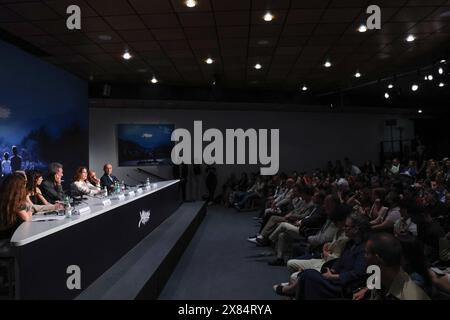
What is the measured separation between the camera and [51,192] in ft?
16.8

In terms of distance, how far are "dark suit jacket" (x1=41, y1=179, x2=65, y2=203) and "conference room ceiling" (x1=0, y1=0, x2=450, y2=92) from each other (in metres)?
2.22

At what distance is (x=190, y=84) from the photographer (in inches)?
380

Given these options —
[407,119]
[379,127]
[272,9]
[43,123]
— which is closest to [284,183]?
[272,9]

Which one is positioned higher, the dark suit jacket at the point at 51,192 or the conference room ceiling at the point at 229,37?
the conference room ceiling at the point at 229,37

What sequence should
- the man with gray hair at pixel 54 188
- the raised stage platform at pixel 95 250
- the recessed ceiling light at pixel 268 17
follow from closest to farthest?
the raised stage platform at pixel 95 250 → the recessed ceiling light at pixel 268 17 → the man with gray hair at pixel 54 188

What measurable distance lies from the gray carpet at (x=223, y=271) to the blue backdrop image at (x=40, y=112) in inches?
125

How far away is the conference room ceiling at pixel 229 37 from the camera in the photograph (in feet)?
15.6

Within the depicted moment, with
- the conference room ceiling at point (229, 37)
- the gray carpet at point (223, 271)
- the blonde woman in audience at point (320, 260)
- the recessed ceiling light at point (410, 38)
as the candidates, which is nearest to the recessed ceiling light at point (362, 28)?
the conference room ceiling at point (229, 37)

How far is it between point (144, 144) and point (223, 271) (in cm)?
723

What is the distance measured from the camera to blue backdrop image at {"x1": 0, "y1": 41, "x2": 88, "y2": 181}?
577 cm

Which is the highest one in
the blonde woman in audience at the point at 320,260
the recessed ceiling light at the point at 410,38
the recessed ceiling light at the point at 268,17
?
the recessed ceiling light at the point at 410,38

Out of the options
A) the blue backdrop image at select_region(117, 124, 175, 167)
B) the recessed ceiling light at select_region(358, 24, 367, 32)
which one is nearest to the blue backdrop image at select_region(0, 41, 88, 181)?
the blue backdrop image at select_region(117, 124, 175, 167)

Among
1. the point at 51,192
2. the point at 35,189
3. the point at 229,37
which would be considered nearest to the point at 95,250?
the point at 35,189

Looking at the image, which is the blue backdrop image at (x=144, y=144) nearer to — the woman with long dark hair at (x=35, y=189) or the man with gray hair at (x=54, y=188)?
the man with gray hair at (x=54, y=188)
